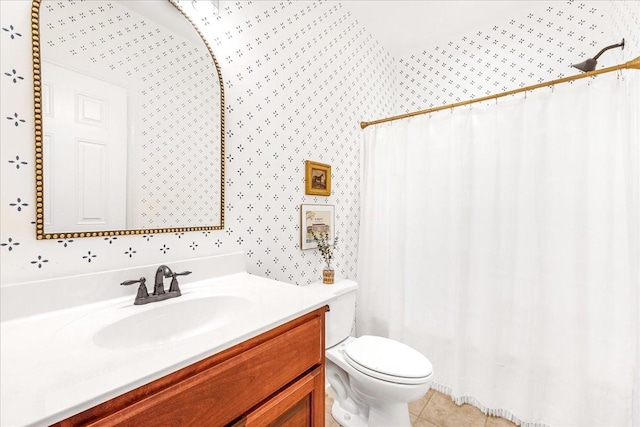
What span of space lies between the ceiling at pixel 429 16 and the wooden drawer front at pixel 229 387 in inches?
85.1

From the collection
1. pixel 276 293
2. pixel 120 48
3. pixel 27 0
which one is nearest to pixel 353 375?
pixel 276 293

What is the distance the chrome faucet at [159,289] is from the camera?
931 millimetres

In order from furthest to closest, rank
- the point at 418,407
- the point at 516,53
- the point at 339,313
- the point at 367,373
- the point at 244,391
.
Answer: the point at 516,53 → the point at 418,407 → the point at 339,313 → the point at 367,373 → the point at 244,391

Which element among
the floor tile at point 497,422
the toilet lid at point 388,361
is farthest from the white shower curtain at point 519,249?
the toilet lid at point 388,361

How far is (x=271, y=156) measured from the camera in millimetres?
1501

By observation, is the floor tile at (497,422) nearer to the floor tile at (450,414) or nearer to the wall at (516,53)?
the floor tile at (450,414)

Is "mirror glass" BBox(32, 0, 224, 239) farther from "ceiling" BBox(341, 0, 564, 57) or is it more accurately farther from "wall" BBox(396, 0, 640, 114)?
"wall" BBox(396, 0, 640, 114)

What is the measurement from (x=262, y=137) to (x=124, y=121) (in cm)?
61

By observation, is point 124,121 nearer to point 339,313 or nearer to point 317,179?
point 317,179

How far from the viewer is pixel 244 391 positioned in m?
0.72

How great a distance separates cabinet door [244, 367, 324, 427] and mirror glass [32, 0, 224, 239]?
2.38 feet

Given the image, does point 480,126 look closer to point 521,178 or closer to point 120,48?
point 521,178

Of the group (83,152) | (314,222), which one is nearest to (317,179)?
(314,222)

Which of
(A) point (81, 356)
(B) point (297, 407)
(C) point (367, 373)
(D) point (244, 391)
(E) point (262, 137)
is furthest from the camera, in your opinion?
(E) point (262, 137)
